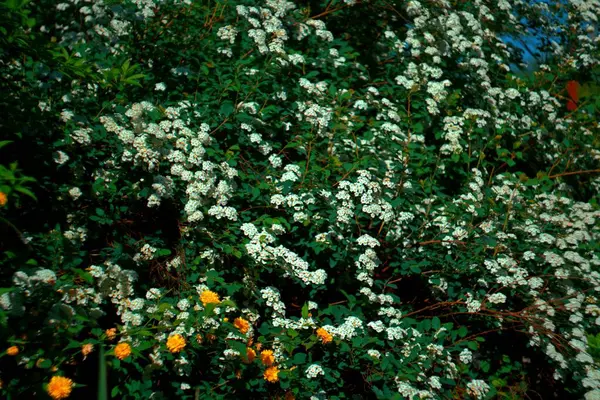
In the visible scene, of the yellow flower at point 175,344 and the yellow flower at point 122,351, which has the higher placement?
the yellow flower at point 175,344

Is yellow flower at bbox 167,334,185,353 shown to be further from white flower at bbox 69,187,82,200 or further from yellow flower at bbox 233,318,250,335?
white flower at bbox 69,187,82,200

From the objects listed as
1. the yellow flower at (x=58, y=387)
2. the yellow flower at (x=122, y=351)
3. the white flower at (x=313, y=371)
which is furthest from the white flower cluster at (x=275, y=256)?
the yellow flower at (x=58, y=387)

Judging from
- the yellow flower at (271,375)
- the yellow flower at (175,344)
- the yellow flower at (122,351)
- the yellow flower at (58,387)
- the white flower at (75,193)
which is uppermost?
the white flower at (75,193)

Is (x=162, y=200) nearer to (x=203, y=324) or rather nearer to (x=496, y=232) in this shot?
(x=203, y=324)

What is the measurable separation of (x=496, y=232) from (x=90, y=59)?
7.76ft

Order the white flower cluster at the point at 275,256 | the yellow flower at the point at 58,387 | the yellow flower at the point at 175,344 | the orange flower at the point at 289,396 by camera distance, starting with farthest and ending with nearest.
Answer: the white flower cluster at the point at 275,256 → the orange flower at the point at 289,396 → the yellow flower at the point at 175,344 → the yellow flower at the point at 58,387

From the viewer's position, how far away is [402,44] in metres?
4.05

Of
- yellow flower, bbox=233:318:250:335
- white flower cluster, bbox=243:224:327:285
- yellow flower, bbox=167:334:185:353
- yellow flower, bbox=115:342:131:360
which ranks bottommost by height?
yellow flower, bbox=115:342:131:360

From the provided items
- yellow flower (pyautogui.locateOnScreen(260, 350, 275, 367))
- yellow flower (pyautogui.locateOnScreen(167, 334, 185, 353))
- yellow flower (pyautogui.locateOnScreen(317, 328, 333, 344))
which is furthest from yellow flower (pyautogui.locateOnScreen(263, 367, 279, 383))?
yellow flower (pyautogui.locateOnScreen(167, 334, 185, 353))

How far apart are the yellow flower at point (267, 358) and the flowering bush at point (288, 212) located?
Result: 0.04 ft

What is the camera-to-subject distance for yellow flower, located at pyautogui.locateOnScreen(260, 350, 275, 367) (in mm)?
2438

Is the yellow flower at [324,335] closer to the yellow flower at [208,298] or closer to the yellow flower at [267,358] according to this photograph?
the yellow flower at [267,358]

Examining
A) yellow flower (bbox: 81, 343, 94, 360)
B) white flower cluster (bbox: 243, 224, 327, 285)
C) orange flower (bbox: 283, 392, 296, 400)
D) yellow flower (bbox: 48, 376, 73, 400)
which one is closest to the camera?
yellow flower (bbox: 48, 376, 73, 400)

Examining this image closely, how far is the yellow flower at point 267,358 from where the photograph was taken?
244 cm
